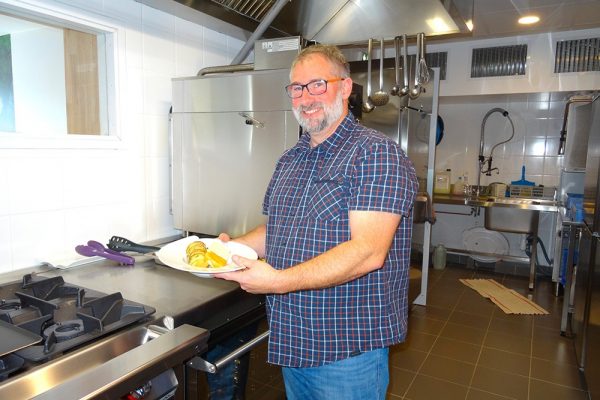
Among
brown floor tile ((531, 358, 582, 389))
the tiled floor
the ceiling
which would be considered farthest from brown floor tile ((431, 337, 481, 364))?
the ceiling

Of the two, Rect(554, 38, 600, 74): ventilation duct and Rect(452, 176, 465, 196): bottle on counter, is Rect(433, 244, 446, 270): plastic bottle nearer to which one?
Rect(452, 176, 465, 196): bottle on counter

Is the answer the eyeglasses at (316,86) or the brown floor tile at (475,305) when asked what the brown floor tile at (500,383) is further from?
the eyeglasses at (316,86)

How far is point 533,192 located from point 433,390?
95.1 inches

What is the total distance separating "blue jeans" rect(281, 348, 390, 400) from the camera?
3.38 ft

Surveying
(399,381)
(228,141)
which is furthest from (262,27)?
(399,381)

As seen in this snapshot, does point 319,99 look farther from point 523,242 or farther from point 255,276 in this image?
point 523,242

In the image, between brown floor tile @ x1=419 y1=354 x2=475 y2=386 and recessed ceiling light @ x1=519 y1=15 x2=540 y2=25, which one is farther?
recessed ceiling light @ x1=519 y1=15 x2=540 y2=25

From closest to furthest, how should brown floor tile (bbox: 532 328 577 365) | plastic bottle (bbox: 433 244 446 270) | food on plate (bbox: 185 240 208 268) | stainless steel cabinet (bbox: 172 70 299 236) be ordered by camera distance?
food on plate (bbox: 185 240 208 268), stainless steel cabinet (bbox: 172 70 299 236), brown floor tile (bbox: 532 328 577 365), plastic bottle (bbox: 433 244 446 270)

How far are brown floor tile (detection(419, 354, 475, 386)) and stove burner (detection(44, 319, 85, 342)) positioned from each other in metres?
1.81

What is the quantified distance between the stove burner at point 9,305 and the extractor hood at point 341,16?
113 cm

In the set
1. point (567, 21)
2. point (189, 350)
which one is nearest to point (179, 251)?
point (189, 350)

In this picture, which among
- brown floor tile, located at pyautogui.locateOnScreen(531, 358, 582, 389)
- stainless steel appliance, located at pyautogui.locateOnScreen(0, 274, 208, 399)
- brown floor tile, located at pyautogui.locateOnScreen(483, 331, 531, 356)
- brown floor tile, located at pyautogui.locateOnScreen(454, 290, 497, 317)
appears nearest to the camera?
stainless steel appliance, located at pyautogui.locateOnScreen(0, 274, 208, 399)

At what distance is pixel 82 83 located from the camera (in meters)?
1.63

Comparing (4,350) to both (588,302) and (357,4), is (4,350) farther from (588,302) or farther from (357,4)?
(588,302)
